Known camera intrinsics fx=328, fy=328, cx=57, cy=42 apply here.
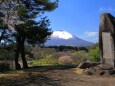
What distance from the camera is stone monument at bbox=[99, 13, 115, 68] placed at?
55.4ft

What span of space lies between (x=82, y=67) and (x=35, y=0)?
6.33 metres

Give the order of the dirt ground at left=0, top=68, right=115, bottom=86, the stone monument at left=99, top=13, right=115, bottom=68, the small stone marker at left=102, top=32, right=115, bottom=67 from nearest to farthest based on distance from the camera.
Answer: the dirt ground at left=0, top=68, right=115, bottom=86, the stone monument at left=99, top=13, right=115, bottom=68, the small stone marker at left=102, top=32, right=115, bottom=67

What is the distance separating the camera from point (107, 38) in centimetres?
1725

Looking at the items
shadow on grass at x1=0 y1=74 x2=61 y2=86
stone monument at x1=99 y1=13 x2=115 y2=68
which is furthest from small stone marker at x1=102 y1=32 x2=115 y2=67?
shadow on grass at x1=0 y1=74 x2=61 y2=86

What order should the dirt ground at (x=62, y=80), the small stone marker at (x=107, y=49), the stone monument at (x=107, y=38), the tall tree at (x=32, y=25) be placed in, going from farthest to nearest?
the tall tree at (x=32, y=25) < the small stone marker at (x=107, y=49) < the stone monument at (x=107, y=38) < the dirt ground at (x=62, y=80)

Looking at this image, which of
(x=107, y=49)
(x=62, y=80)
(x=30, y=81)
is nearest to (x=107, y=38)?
(x=107, y=49)

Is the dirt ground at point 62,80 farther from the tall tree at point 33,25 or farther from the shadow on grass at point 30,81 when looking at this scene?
the tall tree at point 33,25

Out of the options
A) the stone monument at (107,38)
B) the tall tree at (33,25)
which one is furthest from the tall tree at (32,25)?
the stone monument at (107,38)

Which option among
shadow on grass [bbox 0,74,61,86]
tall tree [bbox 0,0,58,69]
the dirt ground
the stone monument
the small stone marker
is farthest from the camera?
tall tree [bbox 0,0,58,69]

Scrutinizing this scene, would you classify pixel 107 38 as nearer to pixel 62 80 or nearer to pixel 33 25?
pixel 62 80

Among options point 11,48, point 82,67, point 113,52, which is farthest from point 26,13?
point 113,52

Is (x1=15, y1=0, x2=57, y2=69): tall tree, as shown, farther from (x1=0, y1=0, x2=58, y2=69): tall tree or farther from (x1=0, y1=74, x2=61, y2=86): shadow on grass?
(x1=0, y1=74, x2=61, y2=86): shadow on grass

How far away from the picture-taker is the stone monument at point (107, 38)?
16.9m

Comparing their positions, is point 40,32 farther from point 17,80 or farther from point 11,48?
point 17,80
